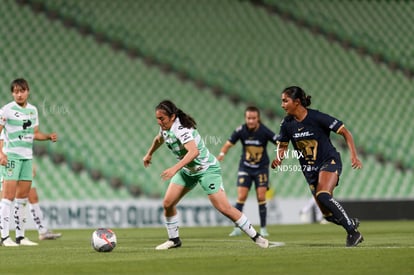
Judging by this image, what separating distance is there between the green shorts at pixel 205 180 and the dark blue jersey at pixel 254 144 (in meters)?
4.51

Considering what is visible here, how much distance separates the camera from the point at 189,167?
967 cm

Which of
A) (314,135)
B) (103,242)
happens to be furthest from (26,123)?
(314,135)

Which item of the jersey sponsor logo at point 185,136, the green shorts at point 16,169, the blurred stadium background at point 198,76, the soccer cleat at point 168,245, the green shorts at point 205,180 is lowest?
the soccer cleat at point 168,245

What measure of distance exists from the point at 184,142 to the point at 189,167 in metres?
0.43

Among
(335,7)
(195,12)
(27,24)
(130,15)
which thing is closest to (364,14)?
(335,7)

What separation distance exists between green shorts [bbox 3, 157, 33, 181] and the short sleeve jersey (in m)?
3.43

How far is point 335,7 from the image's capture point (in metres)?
25.9

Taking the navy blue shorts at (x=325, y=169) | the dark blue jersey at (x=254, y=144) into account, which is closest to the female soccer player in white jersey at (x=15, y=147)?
the navy blue shorts at (x=325, y=169)

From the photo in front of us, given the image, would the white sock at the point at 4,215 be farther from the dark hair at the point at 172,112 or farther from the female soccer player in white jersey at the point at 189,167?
the dark hair at the point at 172,112

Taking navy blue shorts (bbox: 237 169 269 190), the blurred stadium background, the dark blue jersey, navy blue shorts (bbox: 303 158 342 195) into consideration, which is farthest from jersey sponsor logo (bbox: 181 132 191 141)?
the blurred stadium background

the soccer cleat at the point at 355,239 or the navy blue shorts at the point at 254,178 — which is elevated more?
the navy blue shorts at the point at 254,178

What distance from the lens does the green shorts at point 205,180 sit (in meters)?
9.56

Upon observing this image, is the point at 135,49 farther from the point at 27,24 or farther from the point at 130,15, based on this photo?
the point at 27,24

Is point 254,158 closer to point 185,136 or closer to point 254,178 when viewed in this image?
point 254,178
